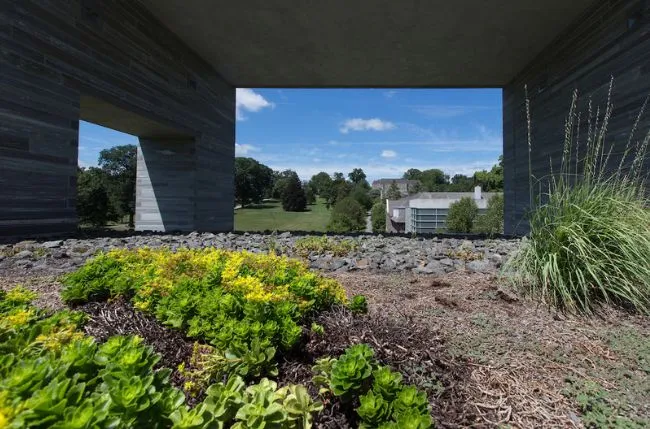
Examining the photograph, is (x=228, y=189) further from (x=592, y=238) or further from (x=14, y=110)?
(x=592, y=238)

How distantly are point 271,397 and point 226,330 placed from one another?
1.33 feet

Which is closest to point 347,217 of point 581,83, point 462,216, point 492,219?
point 462,216

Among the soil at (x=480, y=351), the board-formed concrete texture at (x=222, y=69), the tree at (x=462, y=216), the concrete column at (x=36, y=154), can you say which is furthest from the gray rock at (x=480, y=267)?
the tree at (x=462, y=216)

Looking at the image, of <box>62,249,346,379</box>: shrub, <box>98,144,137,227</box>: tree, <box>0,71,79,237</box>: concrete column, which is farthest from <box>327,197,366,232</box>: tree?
<box>62,249,346,379</box>: shrub

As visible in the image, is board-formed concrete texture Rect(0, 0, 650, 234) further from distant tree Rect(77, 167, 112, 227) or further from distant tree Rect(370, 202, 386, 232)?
distant tree Rect(370, 202, 386, 232)

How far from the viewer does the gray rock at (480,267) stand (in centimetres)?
307

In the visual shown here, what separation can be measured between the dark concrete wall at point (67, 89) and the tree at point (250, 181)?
77.1ft

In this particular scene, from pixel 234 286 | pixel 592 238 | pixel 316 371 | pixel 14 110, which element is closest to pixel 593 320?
pixel 592 238

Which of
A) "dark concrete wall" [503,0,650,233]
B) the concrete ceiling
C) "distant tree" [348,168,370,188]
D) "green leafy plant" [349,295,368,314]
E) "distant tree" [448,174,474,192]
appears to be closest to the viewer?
"green leafy plant" [349,295,368,314]

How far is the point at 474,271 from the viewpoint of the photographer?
3070mm

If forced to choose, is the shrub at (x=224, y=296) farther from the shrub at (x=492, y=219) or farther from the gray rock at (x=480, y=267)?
the shrub at (x=492, y=219)

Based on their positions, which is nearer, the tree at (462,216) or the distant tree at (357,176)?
the tree at (462,216)

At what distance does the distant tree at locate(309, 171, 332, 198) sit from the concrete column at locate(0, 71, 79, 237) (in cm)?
5311

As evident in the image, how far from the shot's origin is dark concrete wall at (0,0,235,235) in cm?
433
